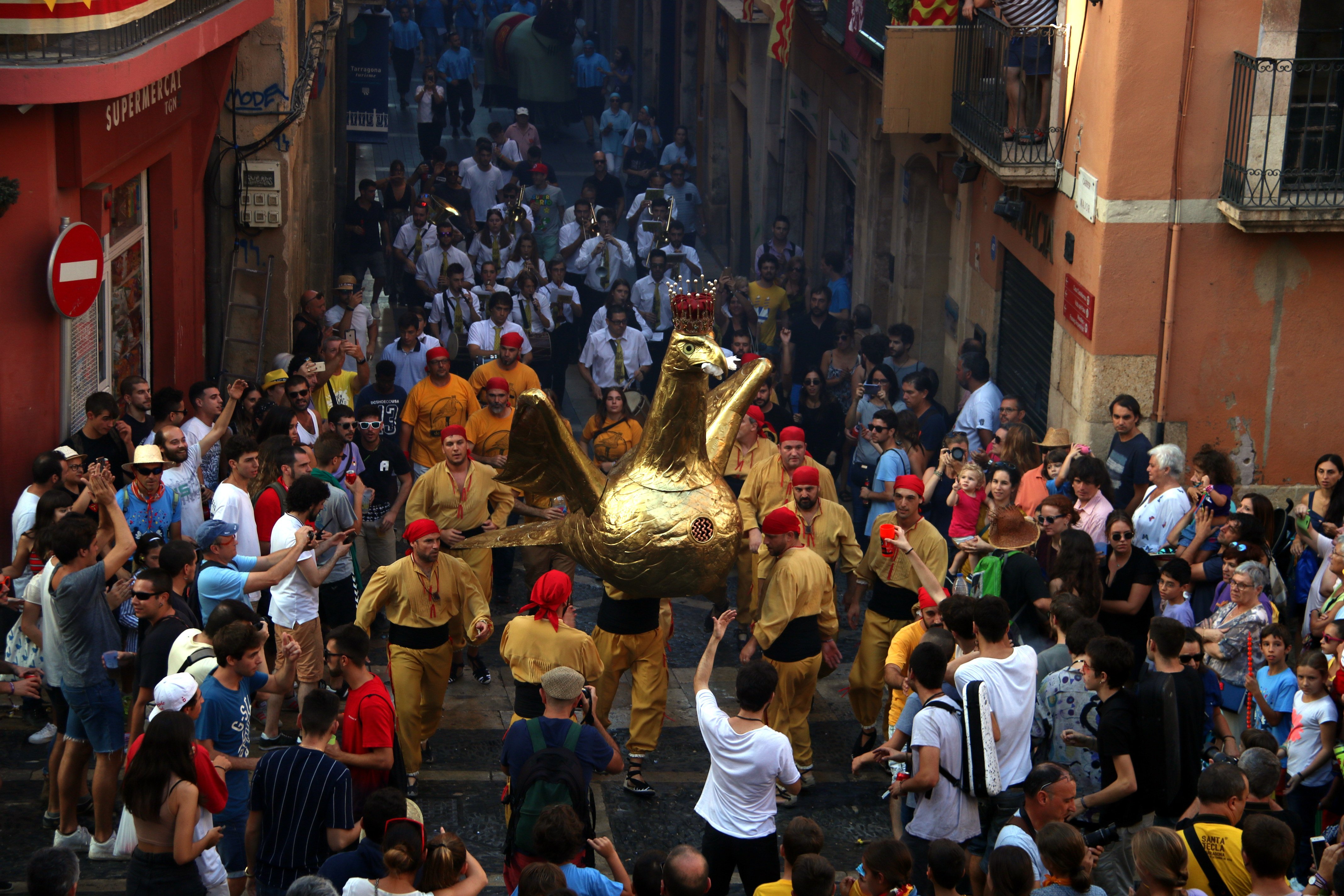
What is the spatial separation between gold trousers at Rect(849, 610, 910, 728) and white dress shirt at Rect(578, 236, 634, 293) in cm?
832

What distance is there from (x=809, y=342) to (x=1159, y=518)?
581cm

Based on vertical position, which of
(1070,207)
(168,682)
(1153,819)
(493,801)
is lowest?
(493,801)

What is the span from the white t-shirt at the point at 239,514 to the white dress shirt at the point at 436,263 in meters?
7.46

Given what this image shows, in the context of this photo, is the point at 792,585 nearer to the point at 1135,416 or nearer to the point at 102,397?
the point at 1135,416

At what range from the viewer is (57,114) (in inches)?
412

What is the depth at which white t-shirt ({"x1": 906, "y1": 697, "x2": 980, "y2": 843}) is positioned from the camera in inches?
276

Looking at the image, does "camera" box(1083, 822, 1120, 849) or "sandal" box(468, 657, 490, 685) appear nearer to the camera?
"camera" box(1083, 822, 1120, 849)

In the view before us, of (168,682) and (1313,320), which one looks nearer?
(168,682)

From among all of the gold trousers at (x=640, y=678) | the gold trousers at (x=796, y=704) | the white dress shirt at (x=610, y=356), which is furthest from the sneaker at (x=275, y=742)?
the white dress shirt at (x=610, y=356)

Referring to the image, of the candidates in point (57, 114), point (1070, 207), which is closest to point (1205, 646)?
point (1070, 207)

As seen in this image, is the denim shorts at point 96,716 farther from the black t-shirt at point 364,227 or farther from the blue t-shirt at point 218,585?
the black t-shirt at point 364,227

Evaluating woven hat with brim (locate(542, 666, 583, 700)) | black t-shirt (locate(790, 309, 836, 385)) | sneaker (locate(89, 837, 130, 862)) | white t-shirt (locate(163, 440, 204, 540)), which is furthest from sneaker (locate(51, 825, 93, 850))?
black t-shirt (locate(790, 309, 836, 385))

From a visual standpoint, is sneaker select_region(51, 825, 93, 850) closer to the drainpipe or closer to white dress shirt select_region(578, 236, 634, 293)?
the drainpipe

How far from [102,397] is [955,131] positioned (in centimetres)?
780
